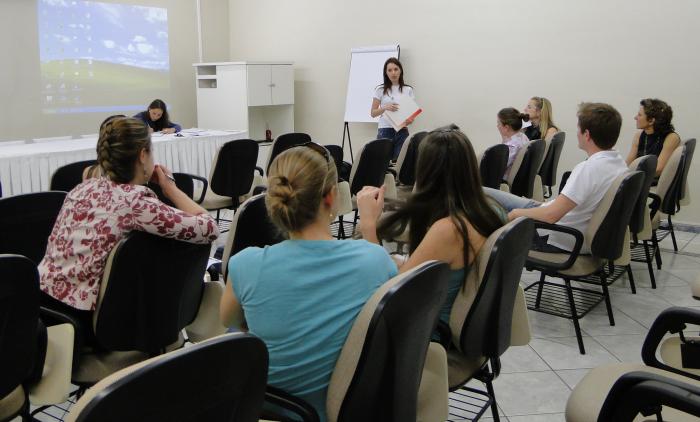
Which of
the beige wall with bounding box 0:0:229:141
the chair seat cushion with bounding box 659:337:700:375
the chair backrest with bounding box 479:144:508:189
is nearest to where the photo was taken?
the chair seat cushion with bounding box 659:337:700:375

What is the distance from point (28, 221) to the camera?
7.37 feet

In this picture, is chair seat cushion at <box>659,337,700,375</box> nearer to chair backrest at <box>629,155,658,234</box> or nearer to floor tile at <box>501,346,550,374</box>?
floor tile at <box>501,346,550,374</box>

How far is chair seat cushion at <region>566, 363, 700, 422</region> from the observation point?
5.32ft

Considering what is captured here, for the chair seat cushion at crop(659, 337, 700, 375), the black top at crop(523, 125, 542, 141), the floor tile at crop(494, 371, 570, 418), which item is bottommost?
the floor tile at crop(494, 371, 570, 418)

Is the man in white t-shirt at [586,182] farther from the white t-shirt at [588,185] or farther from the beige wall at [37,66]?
the beige wall at [37,66]

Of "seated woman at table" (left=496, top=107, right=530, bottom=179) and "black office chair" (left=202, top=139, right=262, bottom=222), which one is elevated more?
"seated woman at table" (left=496, top=107, right=530, bottom=179)

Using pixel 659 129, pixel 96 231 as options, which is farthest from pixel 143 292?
pixel 659 129

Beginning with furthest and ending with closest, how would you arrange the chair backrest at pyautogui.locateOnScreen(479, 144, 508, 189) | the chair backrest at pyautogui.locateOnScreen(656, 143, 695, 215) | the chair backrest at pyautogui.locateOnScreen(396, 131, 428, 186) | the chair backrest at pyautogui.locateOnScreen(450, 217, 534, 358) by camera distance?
the chair backrest at pyautogui.locateOnScreen(396, 131, 428, 186)
the chair backrest at pyautogui.locateOnScreen(479, 144, 508, 189)
the chair backrest at pyautogui.locateOnScreen(656, 143, 695, 215)
the chair backrest at pyautogui.locateOnScreen(450, 217, 534, 358)

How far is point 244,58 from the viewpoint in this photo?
8.89m

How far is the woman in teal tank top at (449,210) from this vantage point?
1.86 m

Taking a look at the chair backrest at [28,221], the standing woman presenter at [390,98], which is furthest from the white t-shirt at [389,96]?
the chair backrest at [28,221]

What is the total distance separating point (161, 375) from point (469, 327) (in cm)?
121

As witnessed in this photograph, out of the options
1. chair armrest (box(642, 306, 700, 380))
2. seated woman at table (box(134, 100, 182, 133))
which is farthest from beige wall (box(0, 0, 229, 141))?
chair armrest (box(642, 306, 700, 380))

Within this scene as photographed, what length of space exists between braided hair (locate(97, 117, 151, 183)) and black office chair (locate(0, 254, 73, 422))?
20.8 inches
